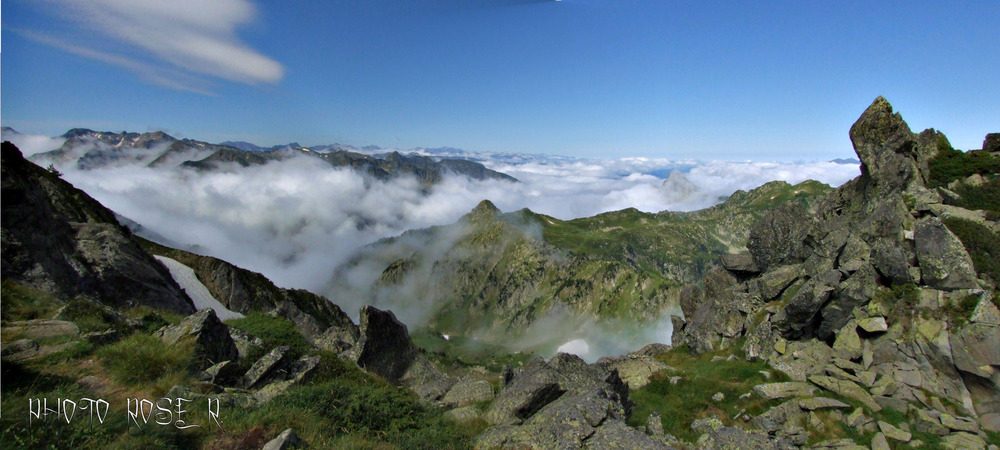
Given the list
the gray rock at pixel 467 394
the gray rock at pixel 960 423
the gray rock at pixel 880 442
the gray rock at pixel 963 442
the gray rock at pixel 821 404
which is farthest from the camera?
the gray rock at pixel 821 404

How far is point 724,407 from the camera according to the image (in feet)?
84.7

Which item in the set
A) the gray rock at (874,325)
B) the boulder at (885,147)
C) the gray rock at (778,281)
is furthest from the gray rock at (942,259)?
the boulder at (885,147)

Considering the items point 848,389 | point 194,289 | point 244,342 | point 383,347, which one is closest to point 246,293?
point 194,289

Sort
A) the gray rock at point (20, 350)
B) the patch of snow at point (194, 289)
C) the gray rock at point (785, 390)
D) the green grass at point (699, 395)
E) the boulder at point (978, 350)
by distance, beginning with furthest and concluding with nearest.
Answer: the patch of snow at point (194, 289), the green grass at point (699, 395), the gray rock at point (785, 390), the boulder at point (978, 350), the gray rock at point (20, 350)

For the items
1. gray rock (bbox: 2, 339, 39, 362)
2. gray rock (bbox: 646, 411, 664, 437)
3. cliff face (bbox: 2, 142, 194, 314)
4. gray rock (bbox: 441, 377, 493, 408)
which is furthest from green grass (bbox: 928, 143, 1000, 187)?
cliff face (bbox: 2, 142, 194, 314)

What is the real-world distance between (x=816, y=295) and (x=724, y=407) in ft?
41.5

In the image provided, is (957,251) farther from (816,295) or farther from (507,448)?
(507,448)

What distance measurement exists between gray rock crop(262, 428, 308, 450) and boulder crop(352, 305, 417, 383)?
22356mm

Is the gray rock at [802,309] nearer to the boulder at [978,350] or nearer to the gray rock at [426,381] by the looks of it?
the boulder at [978,350]

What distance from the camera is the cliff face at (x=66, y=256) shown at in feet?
65.0

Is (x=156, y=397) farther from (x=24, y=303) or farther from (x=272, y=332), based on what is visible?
(x=272, y=332)

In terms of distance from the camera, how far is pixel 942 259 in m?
25.8

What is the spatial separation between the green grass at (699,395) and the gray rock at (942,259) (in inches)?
446

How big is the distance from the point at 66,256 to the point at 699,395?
4314 cm
